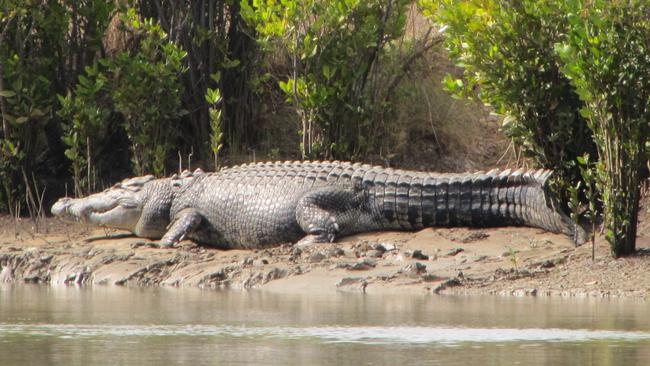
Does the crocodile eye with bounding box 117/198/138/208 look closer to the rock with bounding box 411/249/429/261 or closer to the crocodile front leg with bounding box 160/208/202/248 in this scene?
the crocodile front leg with bounding box 160/208/202/248

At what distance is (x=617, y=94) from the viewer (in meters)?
8.91

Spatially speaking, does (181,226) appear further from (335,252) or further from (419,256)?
(419,256)

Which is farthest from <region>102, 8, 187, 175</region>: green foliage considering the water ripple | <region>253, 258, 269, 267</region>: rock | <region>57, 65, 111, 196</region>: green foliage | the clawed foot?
the water ripple

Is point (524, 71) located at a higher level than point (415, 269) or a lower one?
higher

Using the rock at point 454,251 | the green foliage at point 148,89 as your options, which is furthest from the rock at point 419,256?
the green foliage at point 148,89

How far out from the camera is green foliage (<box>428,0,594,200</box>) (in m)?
10.2

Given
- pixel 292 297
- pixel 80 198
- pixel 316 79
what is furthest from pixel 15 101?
pixel 292 297

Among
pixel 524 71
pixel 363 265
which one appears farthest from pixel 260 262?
pixel 524 71

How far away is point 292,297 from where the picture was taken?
28.4 ft

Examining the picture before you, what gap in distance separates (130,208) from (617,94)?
16.4 feet

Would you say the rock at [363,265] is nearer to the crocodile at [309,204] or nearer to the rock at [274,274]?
the rock at [274,274]

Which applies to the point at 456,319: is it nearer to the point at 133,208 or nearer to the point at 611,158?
the point at 611,158

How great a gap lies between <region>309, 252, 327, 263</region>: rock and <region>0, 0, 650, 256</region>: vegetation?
6.15ft

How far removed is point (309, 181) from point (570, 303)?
13.1 ft
